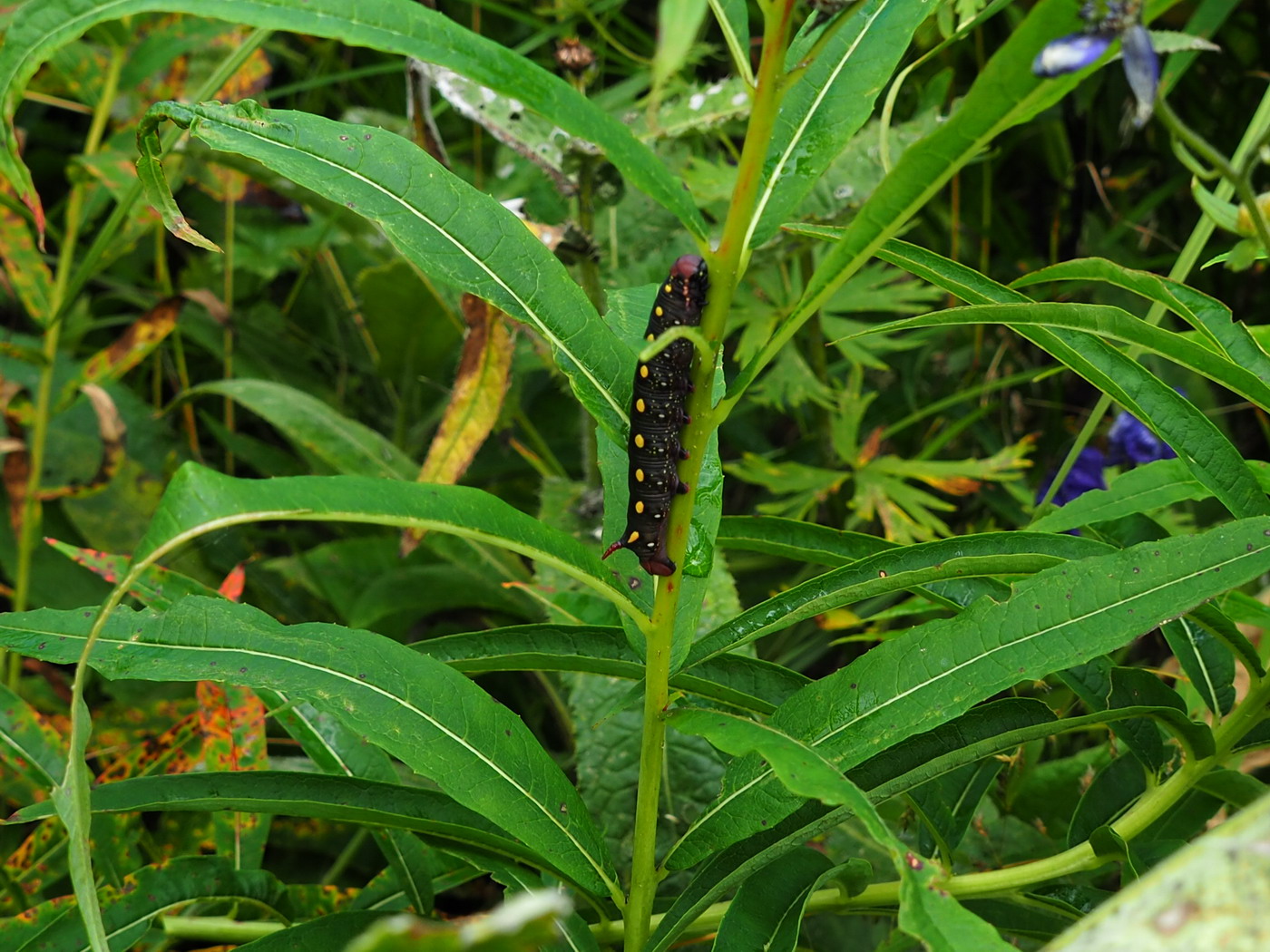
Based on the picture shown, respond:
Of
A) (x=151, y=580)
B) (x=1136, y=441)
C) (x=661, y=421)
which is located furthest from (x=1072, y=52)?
(x=1136, y=441)

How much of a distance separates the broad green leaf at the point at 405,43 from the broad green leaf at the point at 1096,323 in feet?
0.58

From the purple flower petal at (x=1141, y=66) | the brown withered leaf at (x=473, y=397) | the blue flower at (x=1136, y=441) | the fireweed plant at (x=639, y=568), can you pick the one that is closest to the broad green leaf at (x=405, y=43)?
the fireweed plant at (x=639, y=568)

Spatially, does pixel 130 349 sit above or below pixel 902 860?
above

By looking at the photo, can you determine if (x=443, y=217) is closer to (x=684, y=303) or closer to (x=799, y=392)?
(x=684, y=303)

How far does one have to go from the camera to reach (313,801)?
2.52 feet

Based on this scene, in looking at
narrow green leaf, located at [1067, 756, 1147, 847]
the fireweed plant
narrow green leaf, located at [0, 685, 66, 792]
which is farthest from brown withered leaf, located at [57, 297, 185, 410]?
narrow green leaf, located at [1067, 756, 1147, 847]

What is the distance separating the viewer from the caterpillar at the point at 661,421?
0.65m

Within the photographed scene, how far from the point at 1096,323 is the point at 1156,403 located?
155 millimetres

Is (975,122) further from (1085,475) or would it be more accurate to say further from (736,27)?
(1085,475)

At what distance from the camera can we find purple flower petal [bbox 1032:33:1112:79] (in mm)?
459

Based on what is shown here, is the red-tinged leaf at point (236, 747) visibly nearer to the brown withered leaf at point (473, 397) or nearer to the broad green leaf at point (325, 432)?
the brown withered leaf at point (473, 397)

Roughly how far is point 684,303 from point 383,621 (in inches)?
44.1

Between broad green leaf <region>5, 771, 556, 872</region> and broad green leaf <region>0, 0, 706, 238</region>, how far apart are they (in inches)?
18.3

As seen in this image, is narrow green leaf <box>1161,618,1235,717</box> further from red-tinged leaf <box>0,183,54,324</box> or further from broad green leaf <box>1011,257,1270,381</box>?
red-tinged leaf <box>0,183,54,324</box>
